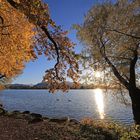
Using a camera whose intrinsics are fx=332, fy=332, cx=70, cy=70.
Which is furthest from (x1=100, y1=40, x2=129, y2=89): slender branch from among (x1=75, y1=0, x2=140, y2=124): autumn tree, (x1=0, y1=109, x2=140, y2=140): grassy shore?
(x1=0, y1=109, x2=140, y2=140): grassy shore

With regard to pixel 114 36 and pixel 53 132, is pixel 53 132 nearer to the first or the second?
pixel 53 132

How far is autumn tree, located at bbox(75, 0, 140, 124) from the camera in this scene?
26547 mm

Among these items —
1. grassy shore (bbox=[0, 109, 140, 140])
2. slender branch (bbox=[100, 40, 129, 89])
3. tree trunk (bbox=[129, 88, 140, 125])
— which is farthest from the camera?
slender branch (bbox=[100, 40, 129, 89])

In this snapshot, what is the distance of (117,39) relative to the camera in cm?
2747

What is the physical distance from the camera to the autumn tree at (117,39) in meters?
26.5

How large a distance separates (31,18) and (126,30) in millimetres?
15946

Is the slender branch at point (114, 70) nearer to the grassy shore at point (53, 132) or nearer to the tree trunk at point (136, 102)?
the tree trunk at point (136, 102)

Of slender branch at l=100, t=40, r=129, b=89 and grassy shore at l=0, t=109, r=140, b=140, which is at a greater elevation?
slender branch at l=100, t=40, r=129, b=89

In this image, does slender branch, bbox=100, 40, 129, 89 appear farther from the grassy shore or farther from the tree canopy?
the grassy shore

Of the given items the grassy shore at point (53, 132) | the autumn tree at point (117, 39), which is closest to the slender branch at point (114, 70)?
the autumn tree at point (117, 39)

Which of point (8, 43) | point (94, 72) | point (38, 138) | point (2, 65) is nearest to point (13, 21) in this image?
point (8, 43)

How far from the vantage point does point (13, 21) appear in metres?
22.5

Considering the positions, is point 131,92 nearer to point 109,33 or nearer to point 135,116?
point 135,116

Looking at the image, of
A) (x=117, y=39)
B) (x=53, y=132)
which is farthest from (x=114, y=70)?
(x=53, y=132)
